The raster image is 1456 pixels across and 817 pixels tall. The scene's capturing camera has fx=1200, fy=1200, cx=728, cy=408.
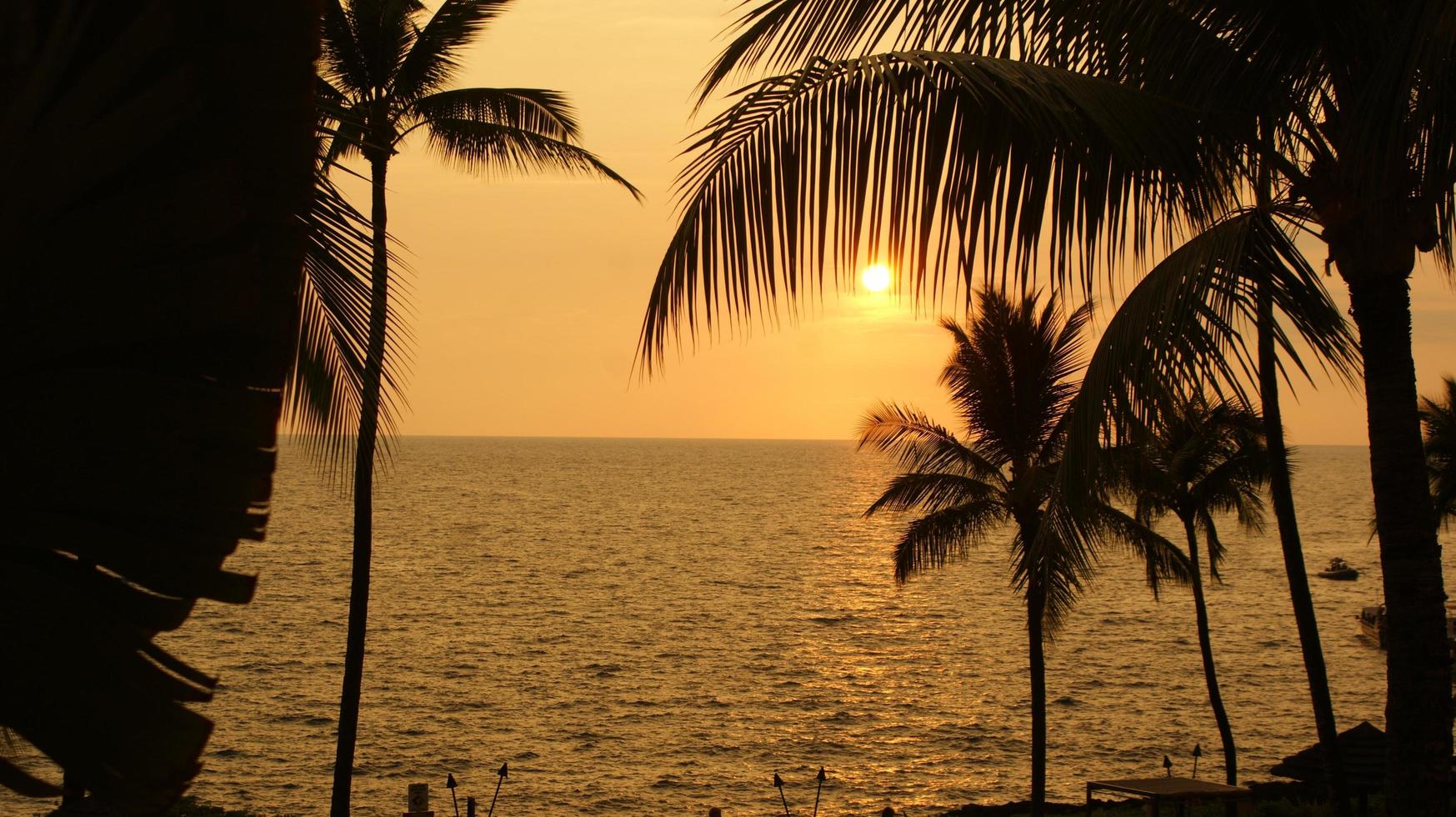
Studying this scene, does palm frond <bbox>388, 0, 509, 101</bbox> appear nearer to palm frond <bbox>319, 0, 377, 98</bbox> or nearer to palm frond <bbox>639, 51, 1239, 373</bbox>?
palm frond <bbox>319, 0, 377, 98</bbox>

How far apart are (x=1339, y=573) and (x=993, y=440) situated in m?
78.8

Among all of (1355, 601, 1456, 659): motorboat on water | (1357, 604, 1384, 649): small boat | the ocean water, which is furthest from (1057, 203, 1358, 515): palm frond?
(1357, 604, 1384, 649): small boat

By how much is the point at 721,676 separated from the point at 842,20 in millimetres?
48681

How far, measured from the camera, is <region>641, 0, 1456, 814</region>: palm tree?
4496 millimetres

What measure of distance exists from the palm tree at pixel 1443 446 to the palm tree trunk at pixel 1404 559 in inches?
1225

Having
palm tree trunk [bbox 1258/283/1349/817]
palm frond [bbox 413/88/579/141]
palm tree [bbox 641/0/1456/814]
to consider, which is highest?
palm frond [bbox 413/88/579/141]

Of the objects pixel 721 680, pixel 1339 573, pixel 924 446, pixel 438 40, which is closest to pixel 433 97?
pixel 438 40

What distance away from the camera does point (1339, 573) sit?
8988cm

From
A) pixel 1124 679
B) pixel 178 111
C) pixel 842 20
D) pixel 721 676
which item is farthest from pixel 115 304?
pixel 1124 679

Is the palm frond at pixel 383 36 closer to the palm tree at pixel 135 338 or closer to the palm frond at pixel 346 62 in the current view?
the palm frond at pixel 346 62

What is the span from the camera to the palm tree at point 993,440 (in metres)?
22.9

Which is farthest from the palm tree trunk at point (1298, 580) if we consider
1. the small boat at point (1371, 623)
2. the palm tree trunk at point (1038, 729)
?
the small boat at point (1371, 623)

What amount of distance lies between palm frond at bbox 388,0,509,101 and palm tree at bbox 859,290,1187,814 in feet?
34.6

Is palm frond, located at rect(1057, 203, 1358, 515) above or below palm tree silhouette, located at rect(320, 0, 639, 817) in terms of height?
below
